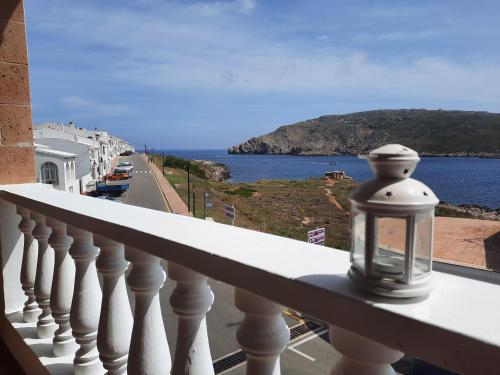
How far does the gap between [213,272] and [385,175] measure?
56 centimetres

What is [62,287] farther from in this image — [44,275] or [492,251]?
[492,251]

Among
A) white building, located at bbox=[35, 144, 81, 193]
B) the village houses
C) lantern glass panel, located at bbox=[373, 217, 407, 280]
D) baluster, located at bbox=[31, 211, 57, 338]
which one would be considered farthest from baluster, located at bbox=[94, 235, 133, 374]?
white building, located at bbox=[35, 144, 81, 193]

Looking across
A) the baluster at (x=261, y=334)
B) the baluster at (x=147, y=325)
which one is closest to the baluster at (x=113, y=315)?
the baluster at (x=147, y=325)

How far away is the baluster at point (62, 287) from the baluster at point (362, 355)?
1663 millimetres

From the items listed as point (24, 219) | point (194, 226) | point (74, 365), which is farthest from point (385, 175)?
point (24, 219)

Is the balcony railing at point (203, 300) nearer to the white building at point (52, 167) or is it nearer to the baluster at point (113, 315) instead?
the baluster at point (113, 315)

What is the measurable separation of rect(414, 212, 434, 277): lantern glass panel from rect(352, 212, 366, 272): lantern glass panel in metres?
0.10

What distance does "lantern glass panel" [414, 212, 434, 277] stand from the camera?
0.72 m

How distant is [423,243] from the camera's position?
2.41ft

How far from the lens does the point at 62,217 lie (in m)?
1.89

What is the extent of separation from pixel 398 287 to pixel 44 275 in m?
2.14

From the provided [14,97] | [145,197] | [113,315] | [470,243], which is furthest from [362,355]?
[145,197]

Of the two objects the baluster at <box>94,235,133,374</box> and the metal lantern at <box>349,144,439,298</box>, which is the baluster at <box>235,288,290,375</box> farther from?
the baluster at <box>94,235,133,374</box>

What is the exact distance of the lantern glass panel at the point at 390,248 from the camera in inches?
28.7
